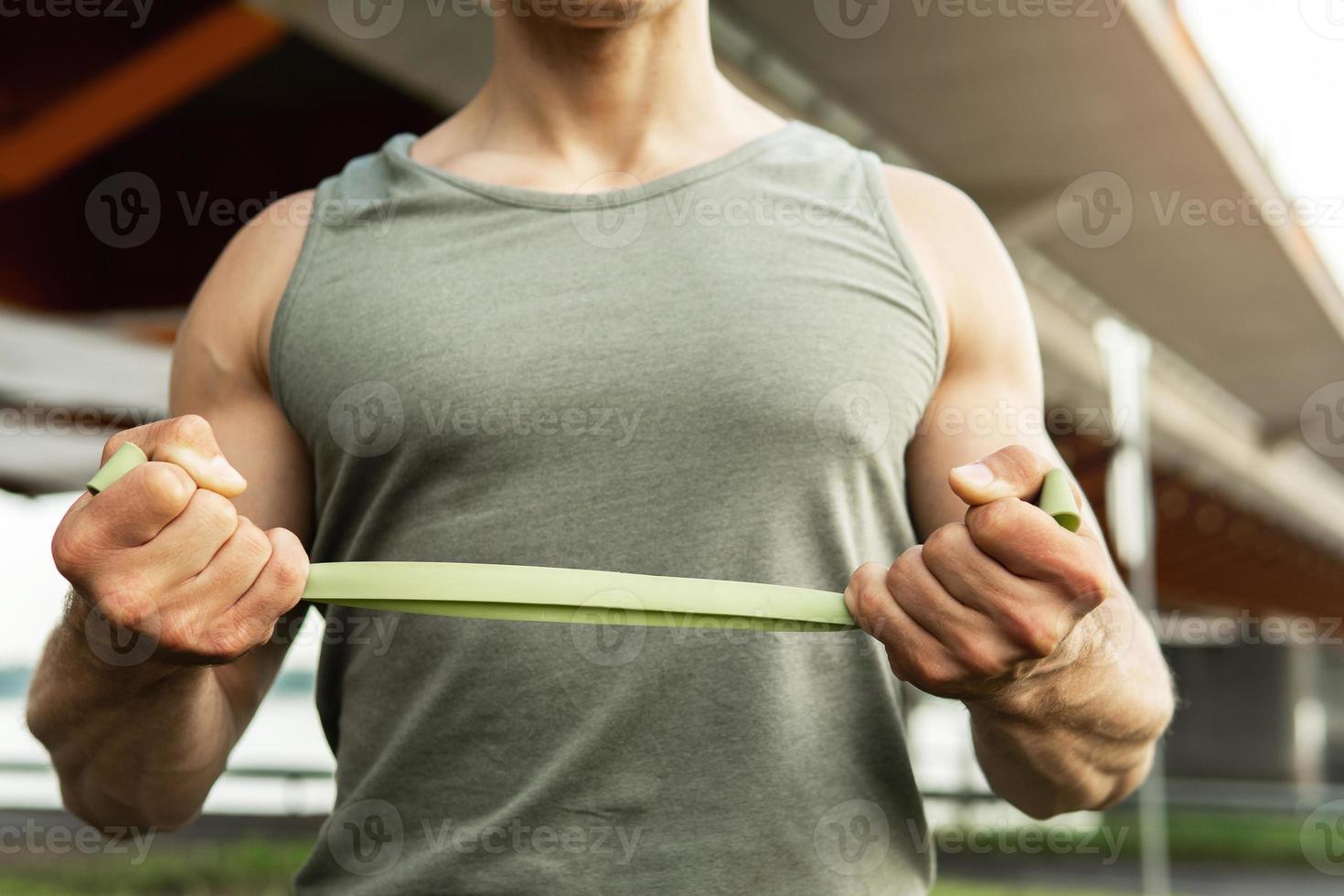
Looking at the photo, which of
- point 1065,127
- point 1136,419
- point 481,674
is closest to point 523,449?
point 481,674

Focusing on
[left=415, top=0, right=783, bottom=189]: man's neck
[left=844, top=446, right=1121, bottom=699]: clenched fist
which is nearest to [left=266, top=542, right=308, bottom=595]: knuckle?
[left=844, top=446, right=1121, bottom=699]: clenched fist

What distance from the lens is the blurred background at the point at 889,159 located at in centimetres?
516

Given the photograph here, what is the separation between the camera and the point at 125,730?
1.32m

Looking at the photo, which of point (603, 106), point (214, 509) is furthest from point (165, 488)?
point (603, 106)

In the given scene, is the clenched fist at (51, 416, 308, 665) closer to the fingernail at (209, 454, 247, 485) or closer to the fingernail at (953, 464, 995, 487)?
the fingernail at (209, 454, 247, 485)

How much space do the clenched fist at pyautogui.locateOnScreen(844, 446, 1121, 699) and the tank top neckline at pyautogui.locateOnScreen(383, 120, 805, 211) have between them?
0.54 meters

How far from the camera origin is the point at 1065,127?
7.15 m

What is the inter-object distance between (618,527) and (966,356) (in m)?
0.43

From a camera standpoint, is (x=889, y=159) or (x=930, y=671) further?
(x=889, y=159)

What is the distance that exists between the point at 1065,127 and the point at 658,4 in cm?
619

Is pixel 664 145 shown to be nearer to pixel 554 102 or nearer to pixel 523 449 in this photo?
pixel 554 102

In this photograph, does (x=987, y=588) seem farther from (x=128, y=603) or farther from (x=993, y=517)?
(x=128, y=603)

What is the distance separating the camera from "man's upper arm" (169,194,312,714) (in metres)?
1.42

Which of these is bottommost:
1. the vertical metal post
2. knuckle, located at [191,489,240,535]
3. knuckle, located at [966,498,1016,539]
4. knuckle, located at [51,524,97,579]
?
the vertical metal post
